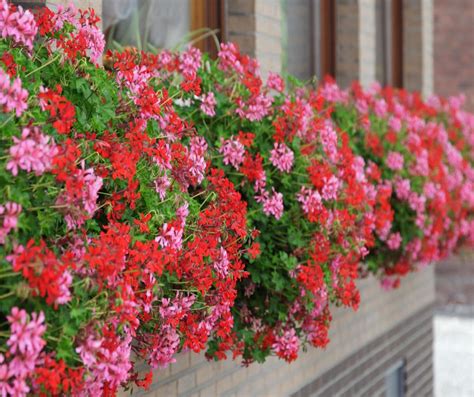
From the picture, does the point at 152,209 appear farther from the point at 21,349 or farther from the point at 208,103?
the point at 208,103

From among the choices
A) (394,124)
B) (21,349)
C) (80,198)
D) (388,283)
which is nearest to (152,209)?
(80,198)

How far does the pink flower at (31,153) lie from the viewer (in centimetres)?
212

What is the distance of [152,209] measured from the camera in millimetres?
2750

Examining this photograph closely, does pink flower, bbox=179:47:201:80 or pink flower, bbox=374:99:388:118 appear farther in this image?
pink flower, bbox=374:99:388:118

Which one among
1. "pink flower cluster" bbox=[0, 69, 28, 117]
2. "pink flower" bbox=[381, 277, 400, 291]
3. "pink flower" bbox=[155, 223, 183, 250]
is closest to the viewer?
"pink flower cluster" bbox=[0, 69, 28, 117]

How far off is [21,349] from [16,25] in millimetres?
832

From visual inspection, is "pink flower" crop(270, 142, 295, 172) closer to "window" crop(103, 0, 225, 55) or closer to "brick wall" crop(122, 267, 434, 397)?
"brick wall" crop(122, 267, 434, 397)

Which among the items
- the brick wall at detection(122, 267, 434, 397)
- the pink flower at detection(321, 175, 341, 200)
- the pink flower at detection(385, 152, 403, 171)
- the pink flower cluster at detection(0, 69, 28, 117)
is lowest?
the brick wall at detection(122, 267, 434, 397)

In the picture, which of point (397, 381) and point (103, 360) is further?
point (397, 381)

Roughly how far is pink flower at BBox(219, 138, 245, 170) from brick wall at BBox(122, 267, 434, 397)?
0.79 meters

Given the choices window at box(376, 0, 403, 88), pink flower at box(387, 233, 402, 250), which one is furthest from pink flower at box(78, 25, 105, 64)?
window at box(376, 0, 403, 88)

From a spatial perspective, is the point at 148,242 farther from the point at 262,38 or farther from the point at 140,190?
the point at 262,38

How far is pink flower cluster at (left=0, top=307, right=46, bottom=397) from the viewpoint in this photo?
6.77 ft

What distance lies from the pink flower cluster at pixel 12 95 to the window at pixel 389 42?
612 centimetres
